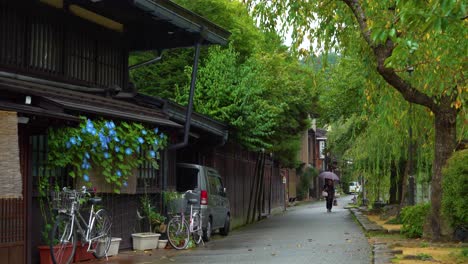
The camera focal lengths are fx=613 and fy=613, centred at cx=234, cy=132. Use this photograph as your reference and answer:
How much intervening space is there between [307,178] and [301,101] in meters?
33.1

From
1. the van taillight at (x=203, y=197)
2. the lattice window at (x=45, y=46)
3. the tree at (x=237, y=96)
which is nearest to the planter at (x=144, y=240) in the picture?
the van taillight at (x=203, y=197)

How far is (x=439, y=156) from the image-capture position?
1439cm

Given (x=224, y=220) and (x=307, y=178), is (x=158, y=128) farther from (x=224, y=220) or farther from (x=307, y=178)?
(x=307, y=178)

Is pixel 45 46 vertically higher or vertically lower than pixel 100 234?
higher

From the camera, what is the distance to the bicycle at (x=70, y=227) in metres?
10.6

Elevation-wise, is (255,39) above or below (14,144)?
above

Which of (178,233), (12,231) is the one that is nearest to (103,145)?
(12,231)

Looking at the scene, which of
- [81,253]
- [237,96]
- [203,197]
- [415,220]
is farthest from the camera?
[237,96]

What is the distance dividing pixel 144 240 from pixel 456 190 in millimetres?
7005

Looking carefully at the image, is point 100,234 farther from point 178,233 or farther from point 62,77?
point 62,77

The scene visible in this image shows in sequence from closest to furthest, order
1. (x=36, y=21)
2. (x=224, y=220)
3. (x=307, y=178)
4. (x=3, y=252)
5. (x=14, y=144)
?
1. (x=14, y=144)
2. (x=3, y=252)
3. (x=36, y=21)
4. (x=224, y=220)
5. (x=307, y=178)

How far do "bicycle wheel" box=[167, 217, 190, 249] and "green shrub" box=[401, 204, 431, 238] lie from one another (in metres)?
5.78

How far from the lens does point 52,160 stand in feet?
36.4

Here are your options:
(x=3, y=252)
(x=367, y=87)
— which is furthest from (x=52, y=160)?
(x=367, y=87)
